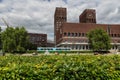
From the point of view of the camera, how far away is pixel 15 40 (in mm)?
92500

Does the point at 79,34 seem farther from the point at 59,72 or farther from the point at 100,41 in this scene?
the point at 59,72

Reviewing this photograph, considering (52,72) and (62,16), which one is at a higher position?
(62,16)

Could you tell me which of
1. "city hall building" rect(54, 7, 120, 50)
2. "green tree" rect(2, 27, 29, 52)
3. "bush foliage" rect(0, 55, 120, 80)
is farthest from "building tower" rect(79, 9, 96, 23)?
"bush foliage" rect(0, 55, 120, 80)

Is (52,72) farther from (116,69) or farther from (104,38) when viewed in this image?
(104,38)

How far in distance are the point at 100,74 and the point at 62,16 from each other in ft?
549

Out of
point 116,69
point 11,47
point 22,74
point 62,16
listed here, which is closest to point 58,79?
point 22,74

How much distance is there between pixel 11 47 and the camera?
299 feet

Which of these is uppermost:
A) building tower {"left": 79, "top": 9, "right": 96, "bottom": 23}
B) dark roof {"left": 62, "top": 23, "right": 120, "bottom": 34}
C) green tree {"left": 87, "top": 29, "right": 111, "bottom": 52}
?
building tower {"left": 79, "top": 9, "right": 96, "bottom": 23}

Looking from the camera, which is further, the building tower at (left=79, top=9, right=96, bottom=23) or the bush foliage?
the building tower at (left=79, top=9, right=96, bottom=23)

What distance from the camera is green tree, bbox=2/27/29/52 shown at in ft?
296

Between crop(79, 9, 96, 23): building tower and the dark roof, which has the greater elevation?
crop(79, 9, 96, 23): building tower

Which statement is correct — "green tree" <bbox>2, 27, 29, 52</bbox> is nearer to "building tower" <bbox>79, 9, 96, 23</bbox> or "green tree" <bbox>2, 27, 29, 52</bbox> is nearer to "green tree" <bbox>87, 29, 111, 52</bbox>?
"green tree" <bbox>87, 29, 111, 52</bbox>

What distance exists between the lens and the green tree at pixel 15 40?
90.3 meters

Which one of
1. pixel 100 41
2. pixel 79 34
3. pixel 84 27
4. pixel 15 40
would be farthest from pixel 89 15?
pixel 15 40
